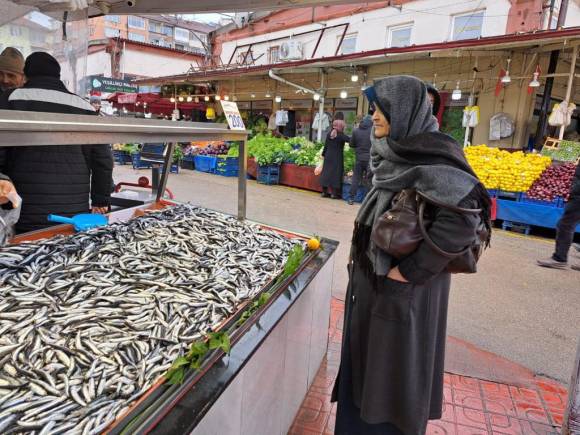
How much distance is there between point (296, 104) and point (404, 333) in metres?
15.5

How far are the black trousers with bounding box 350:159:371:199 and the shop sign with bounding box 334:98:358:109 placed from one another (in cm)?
548

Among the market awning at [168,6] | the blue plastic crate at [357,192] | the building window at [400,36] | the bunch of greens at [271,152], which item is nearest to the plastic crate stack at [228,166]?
the bunch of greens at [271,152]

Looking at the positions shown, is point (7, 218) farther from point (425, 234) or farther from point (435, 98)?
point (435, 98)

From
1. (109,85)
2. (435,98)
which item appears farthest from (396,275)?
(109,85)

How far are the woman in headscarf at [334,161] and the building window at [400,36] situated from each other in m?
6.85

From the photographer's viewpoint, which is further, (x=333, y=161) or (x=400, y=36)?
(x=400, y=36)

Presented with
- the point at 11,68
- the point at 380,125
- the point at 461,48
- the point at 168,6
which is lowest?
the point at 380,125

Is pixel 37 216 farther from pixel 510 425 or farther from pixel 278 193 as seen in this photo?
pixel 278 193

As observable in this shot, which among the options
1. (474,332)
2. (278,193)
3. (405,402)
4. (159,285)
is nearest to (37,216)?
(159,285)

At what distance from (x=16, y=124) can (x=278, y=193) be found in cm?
962

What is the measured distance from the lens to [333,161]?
9.88 m

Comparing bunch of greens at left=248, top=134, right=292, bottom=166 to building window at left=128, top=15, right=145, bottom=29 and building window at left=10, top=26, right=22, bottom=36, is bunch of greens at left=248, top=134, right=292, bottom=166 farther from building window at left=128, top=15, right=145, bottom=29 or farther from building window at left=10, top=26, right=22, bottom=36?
building window at left=128, top=15, right=145, bottom=29

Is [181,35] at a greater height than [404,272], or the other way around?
[181,35]

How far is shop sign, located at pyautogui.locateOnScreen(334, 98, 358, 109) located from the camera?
14124 millimetres
